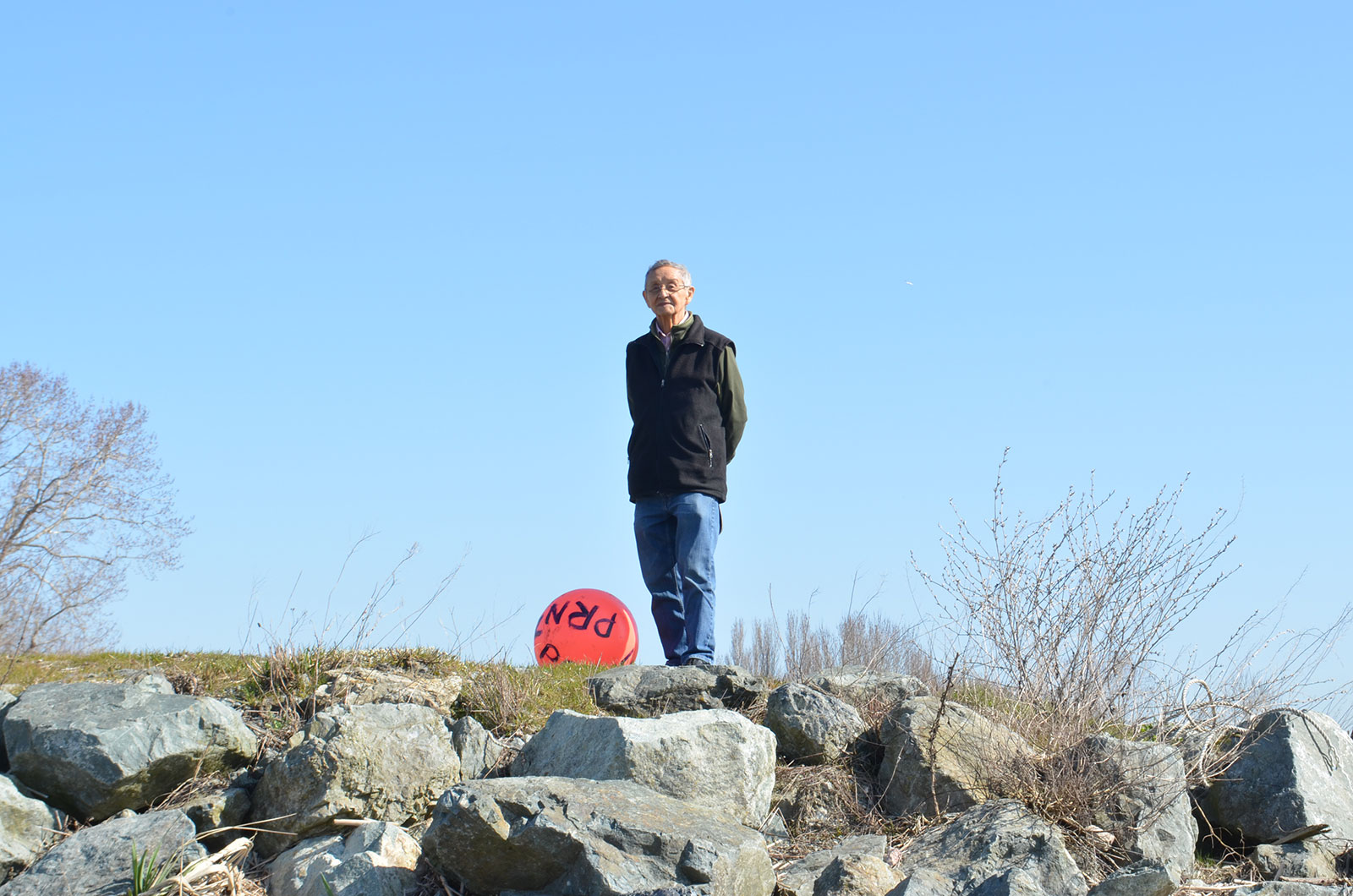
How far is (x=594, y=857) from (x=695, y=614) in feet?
8.51

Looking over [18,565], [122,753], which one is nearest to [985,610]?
[122,753]

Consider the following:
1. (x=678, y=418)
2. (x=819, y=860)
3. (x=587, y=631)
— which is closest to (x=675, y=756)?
(x=819, y=860)

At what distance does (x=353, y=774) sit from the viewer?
5289 millimetres

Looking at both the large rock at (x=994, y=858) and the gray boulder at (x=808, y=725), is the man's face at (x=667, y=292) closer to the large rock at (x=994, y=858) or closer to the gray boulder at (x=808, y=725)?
the gray boulder at (x=808, y=725)

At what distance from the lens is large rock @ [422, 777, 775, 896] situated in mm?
4414

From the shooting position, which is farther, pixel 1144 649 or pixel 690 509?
pixel 690 509

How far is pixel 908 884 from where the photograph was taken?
189 inches

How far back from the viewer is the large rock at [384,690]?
19.8 ft

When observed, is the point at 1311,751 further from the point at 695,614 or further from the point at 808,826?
the point at 695,614

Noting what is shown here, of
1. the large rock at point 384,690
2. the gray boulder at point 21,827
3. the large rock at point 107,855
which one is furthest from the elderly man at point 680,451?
the gray boulder at point 21,827

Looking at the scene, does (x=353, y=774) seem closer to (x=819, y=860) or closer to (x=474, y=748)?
(x=474, y=748)

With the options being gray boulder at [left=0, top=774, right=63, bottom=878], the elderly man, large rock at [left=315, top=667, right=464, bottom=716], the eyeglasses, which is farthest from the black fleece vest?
gray boulder at [left=0, top=774, right=63, bottom=878]

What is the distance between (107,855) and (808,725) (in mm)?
3475

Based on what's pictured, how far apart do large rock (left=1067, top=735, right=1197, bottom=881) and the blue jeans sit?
227cm
